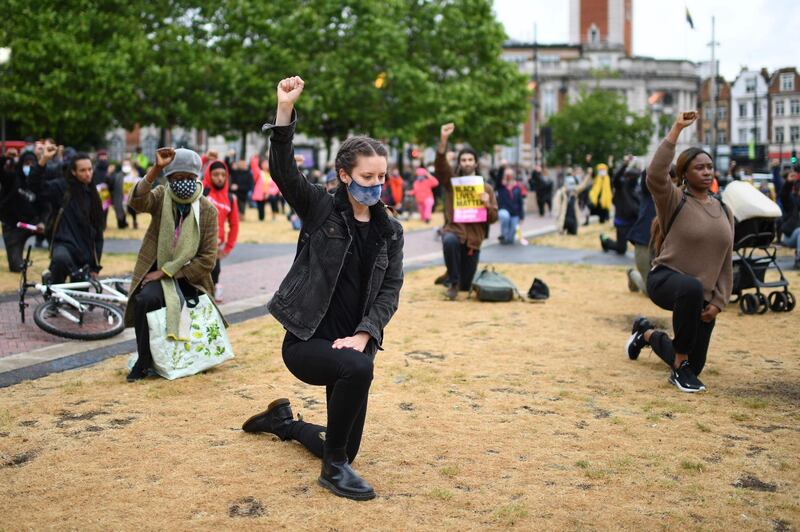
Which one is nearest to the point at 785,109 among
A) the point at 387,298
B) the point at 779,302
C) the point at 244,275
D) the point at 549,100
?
the point at 549,100

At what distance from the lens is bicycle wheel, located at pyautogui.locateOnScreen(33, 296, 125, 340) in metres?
8.89

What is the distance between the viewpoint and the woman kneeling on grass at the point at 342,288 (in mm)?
4430

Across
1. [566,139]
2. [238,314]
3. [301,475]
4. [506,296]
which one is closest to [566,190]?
[506,296]

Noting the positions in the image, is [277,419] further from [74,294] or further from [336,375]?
[74,294]

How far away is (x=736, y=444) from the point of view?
555 cm

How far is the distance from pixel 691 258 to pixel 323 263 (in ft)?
10.9

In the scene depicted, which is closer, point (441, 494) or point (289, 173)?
point (289, 173)

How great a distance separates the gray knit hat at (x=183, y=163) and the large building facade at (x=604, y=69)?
85746 mm

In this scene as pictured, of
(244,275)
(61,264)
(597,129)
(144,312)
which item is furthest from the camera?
(597,129)

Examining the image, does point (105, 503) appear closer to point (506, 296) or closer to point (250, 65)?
point (506, 296)

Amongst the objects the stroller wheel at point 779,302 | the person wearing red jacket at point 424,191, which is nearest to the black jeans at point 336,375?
the stroller wheel at point 779,302

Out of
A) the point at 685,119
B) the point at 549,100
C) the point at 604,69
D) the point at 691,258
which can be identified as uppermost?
the point at 604,69

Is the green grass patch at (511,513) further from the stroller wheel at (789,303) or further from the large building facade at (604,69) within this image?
the large building facade at (604,69)

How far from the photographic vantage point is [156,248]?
7.29 m
